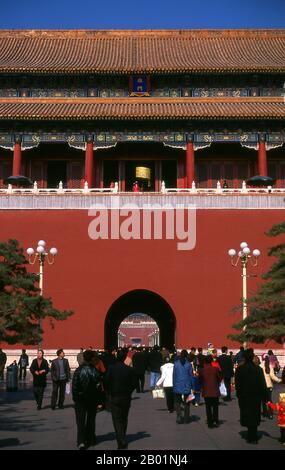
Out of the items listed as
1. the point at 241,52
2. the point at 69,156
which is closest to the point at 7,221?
the point at 69,156

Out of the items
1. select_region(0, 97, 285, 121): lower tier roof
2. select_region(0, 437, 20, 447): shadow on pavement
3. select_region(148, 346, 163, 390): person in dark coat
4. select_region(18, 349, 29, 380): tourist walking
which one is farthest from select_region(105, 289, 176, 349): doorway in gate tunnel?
select_region(0, 437, 20, 447): shadow on pavement

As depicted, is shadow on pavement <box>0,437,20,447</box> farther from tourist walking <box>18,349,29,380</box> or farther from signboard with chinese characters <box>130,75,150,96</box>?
signboard with chinese characters <box>130,75,150,96</box>

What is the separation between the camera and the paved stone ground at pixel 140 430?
8977mm

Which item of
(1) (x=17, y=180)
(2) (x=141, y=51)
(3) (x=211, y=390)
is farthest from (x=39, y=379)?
(2) (x=141, y=51)

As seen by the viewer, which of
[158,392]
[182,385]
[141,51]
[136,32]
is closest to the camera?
[182,385]

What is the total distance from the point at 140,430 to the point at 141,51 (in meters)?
22.6

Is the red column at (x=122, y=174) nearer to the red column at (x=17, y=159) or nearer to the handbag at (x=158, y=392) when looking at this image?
the red column at (x=17, y=159)

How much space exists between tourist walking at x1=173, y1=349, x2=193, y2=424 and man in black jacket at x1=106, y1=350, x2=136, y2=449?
2.80m

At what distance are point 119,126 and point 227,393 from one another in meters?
13.2

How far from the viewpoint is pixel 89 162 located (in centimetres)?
2583

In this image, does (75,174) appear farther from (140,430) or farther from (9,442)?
(9,442)

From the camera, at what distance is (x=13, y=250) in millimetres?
16375
